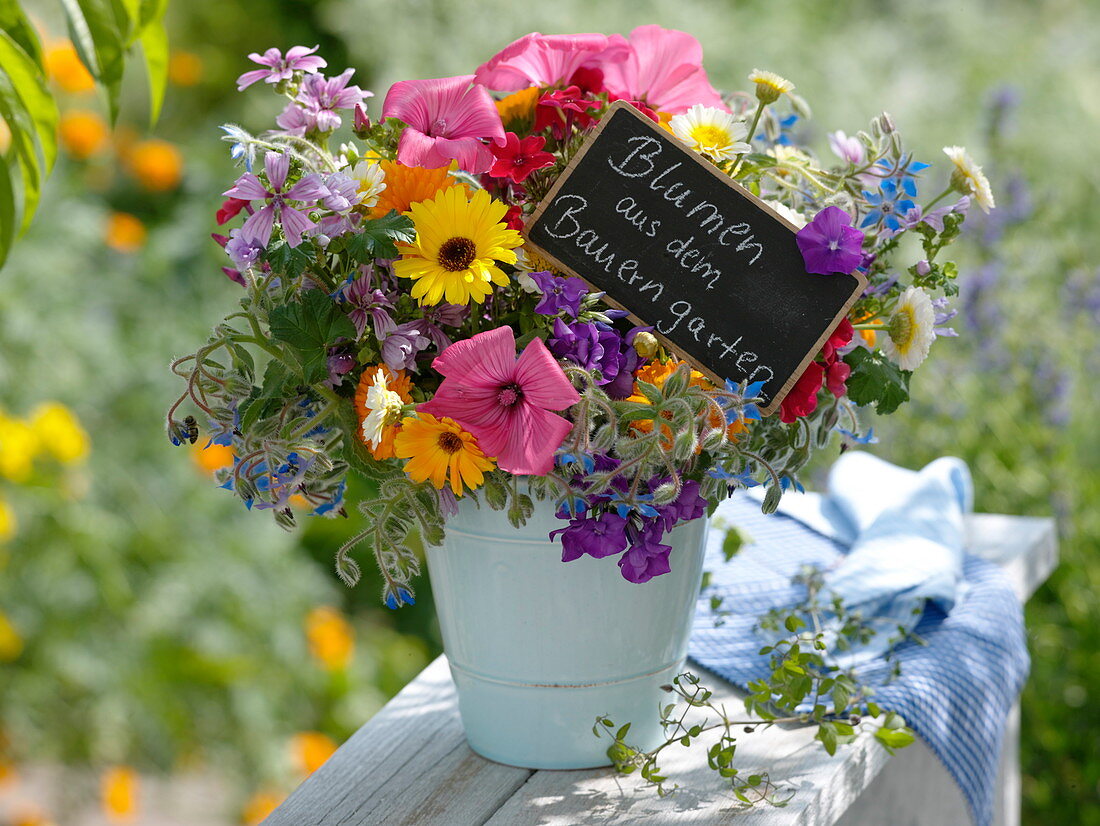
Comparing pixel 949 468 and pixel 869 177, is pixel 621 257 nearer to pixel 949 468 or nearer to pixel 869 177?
pixel 869 177

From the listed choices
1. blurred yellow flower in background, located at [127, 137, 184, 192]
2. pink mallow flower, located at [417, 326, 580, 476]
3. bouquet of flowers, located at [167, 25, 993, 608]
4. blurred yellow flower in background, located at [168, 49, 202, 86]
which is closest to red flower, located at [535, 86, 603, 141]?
bouquet of flowers, located at [167, 25, 993, 608]

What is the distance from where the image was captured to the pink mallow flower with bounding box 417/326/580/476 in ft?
2.23

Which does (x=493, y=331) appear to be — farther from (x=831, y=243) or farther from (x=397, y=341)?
(x=831, y=243)

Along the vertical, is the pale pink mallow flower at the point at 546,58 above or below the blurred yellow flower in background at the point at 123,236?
above

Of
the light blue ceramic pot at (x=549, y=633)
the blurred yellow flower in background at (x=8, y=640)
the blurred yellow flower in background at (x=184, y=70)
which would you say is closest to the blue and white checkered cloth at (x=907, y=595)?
the light blue ceramic pot at (x=549, y=633)

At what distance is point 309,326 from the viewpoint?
2.39ft

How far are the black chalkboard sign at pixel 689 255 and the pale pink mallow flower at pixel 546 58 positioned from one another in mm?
100

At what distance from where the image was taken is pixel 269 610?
6.82 ft

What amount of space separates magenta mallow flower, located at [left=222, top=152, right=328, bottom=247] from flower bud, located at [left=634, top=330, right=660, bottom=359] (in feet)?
0.73

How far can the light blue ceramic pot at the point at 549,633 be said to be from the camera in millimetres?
809

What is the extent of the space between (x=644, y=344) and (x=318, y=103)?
0.96 feet

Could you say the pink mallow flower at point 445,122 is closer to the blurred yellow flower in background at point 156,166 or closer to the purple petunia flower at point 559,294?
the purple petunia flower at point 559,294

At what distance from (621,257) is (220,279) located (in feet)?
5.78

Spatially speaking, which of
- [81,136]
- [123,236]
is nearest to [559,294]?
[123,236]
